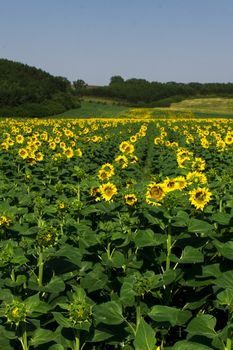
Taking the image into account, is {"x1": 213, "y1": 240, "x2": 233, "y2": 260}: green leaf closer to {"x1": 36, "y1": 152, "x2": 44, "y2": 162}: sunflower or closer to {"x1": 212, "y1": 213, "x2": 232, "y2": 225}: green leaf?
{"x1": 212, "y1": 213, "x2": 232, "y2": 225}: green leaf

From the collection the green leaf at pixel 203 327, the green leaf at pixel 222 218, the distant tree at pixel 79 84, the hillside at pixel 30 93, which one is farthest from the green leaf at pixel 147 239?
the distant tree at pixel 79 84

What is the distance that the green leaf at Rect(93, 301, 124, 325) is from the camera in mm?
2980

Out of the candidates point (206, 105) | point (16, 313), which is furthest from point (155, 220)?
point (206, 105)

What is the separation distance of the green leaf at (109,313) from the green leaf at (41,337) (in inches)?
12.3

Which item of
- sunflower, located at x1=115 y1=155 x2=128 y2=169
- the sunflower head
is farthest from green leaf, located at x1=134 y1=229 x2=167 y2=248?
sunflower, located at x1=115 y1=155 x2=128 y2=169

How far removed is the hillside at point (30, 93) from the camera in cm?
6221

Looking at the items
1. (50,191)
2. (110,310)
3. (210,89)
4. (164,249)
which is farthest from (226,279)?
(210,89)

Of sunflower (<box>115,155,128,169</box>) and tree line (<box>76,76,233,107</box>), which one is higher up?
tree line (<box>76,76,233,107</box>)

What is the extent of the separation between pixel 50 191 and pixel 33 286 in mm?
3816

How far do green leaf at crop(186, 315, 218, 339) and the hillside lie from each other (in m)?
57.2

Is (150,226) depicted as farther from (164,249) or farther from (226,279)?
(226,279)

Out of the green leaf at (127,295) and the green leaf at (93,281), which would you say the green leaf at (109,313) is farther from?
the green leaf at (93,281)

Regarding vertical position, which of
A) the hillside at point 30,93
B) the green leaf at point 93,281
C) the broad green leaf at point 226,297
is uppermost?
the hillside at point 30,93

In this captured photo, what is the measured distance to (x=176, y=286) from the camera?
4.48m
